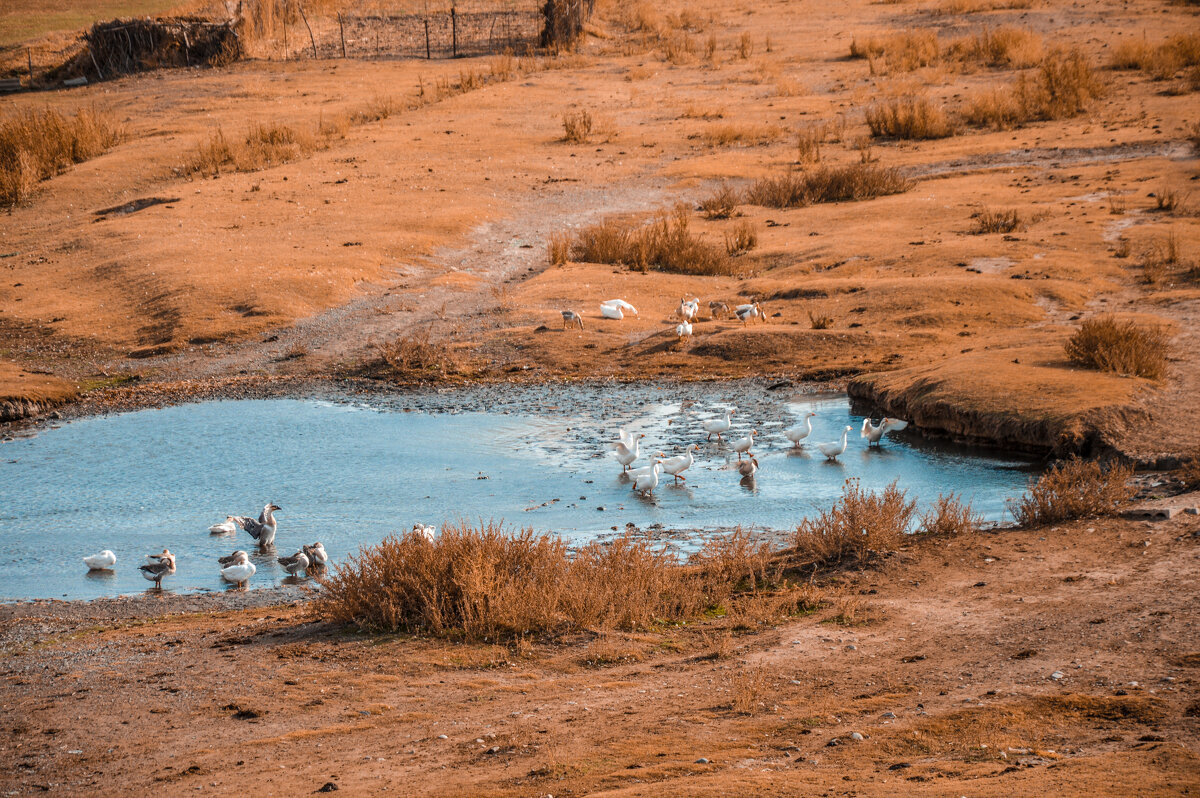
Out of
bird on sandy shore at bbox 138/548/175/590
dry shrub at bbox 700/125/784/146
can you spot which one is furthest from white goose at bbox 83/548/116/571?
dry shrub at bbox 700/125/784/146

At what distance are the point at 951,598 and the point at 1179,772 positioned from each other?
3160mm

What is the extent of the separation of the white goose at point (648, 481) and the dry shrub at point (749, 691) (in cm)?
423

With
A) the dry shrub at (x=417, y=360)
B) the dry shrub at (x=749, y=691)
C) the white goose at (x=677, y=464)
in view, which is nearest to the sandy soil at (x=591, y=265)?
the dry shrub at (x=417, y=360)

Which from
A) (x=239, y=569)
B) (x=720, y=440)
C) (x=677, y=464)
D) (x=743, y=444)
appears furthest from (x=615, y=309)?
(x=239, y=569)

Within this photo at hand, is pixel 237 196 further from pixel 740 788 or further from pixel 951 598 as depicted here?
pixel 740 788

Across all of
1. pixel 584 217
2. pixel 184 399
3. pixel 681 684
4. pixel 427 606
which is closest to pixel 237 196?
pixel 584 217

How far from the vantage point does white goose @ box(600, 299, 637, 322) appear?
653 inches

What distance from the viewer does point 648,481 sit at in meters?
10.6

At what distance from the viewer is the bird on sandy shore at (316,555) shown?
8930mm

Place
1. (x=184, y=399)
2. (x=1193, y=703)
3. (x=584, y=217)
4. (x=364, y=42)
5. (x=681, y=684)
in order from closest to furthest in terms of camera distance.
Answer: (x=1193, y=703) < (x=681, y=684) < (x=184, y=399) < (x=584, y=217) < (x=364, y=42)

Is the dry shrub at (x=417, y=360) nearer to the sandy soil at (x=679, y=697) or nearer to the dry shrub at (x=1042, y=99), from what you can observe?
the sandy soil at (x=679, y=697)

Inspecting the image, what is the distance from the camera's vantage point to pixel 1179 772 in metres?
4.58

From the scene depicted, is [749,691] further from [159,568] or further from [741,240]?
[741,240]

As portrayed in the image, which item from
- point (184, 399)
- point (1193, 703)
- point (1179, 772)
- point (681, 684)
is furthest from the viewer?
point (184, 399)
